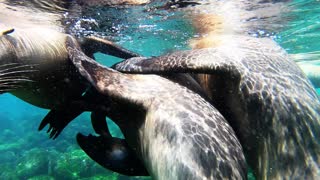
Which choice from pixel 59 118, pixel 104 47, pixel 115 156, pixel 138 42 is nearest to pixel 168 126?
pixel 115 156

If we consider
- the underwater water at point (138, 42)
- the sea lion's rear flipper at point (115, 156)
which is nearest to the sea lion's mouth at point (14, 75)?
the sea lion's rear flipper at point (115, 156)

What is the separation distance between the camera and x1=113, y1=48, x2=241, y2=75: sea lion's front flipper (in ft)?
10.8

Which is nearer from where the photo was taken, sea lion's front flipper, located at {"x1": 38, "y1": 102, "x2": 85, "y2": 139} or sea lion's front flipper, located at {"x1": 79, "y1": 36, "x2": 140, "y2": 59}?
sea lion's front flipper, located at {"x1": 38, "y1": 102, "x2": 85, "y2": 139}

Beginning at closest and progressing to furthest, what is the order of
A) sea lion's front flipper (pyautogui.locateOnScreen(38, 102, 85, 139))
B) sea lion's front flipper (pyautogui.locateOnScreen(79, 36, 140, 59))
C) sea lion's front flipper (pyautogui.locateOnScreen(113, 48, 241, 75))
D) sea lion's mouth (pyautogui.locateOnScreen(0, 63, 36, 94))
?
sea lion's front flipper (pyautogui.locateOnScreen(113, 48, 241, 75)) → sea lion's mouth (pyautogui.locateOnScreen(0, 63, 36, 94)) → sea lion's front flipper (pyautogui.locateOnScreen(38, 102, 85, 139)) → sea lion's front flipper (pyautogui.locateOnScreen(79, 36, 140, 59))

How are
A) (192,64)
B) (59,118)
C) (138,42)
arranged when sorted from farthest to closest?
(138,42), (59,118), (192,64)

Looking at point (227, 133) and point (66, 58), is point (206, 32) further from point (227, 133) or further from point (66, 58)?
point (227, 133)

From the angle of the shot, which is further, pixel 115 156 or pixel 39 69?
pixel 39 69

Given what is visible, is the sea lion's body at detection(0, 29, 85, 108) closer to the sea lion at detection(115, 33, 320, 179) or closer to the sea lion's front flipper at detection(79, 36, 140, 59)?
the sea lion's front flipper at detection(79, 36, 140, 59)

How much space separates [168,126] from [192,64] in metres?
1.00

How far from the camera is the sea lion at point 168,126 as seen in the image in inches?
94.1

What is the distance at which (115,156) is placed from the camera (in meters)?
3.44

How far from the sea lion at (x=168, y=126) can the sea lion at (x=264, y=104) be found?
0.31 m

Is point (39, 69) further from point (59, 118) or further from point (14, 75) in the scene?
point (59, 118)

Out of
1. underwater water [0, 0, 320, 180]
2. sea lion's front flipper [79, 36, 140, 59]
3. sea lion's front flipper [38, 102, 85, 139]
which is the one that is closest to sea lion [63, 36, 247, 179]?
sea lion's front flipper [38, 102, 85, 139]
